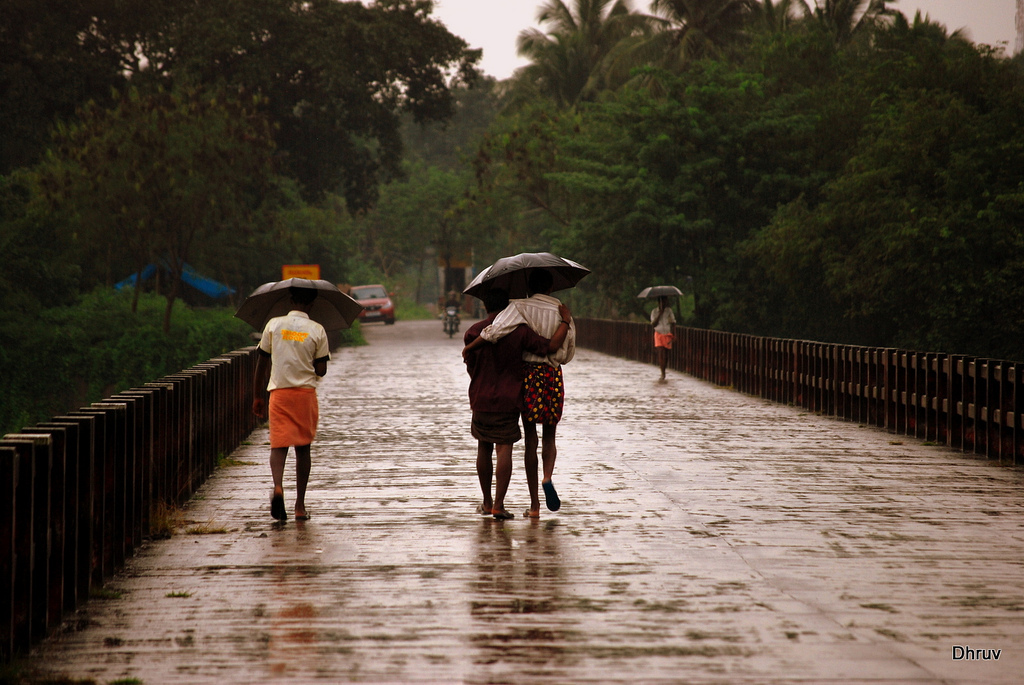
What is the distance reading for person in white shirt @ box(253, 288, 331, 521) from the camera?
7.96 m

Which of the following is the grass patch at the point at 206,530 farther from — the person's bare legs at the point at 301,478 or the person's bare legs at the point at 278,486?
the person's bare legs at the point at 301,478

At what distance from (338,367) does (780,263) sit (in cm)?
1295

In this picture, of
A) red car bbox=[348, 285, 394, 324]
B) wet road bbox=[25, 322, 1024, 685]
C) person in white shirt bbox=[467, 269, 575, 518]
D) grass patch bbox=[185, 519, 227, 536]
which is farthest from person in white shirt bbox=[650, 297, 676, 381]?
red car bbox=[348, 285, 394, 324]

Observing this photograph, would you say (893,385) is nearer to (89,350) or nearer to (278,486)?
(278,486)

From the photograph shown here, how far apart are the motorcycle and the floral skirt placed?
118ft

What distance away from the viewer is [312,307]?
336 inches

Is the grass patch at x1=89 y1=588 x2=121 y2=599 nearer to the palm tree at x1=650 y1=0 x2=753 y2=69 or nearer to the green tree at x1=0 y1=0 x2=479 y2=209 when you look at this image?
the green tree at x1=0 y1=0 x2=479 y2=209

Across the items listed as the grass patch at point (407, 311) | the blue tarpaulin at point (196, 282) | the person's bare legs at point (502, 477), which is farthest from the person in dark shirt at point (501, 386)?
the grass patch at point (407, 311)

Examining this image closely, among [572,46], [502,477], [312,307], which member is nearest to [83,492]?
[312,307]

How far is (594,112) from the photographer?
1660 inches

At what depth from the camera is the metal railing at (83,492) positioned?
16.3 ft

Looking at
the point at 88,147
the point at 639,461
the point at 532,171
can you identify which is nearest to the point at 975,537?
the point at 639,461

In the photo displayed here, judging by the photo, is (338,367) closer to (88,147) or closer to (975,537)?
(88,147)

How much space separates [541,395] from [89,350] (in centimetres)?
3748
